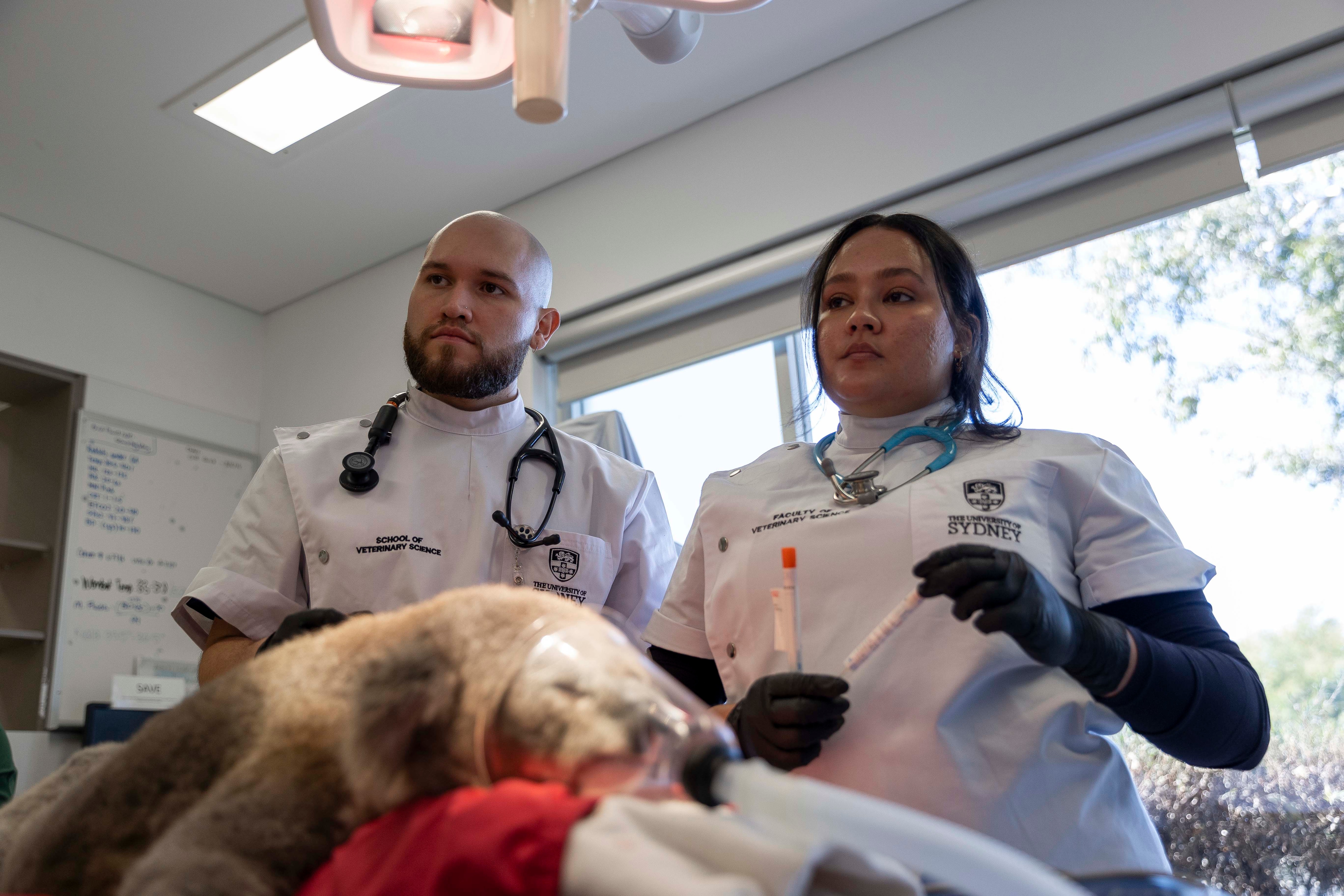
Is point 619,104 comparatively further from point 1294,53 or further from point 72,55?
point 1294,53

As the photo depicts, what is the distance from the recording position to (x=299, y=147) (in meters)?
3.10

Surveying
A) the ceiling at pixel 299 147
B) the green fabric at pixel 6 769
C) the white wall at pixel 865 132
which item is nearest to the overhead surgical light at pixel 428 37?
the green fabric at pixel 6 769

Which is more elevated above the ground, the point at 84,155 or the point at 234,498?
the point at 84,155

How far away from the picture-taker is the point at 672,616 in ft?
4.39

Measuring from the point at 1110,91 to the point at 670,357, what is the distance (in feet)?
4.58

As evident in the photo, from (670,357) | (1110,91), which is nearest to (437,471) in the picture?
(670,357)

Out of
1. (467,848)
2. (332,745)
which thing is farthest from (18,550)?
(467,848)

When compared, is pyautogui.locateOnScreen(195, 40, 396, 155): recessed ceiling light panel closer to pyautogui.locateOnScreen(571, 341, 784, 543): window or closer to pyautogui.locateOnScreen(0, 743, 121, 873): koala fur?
pyautogui.locateOnScreen(571, 341, 784, 543): window

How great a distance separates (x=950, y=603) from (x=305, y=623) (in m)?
0.65

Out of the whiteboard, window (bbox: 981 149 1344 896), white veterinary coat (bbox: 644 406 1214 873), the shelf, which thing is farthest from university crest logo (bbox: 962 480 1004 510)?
the shelf

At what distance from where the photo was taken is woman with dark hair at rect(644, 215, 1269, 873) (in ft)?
3.13

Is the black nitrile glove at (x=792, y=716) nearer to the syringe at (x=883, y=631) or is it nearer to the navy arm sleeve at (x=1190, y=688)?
the syringe at (x=883, y=631)

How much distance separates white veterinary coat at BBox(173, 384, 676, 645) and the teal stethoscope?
1.72 ft

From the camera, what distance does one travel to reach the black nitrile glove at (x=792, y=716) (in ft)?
3.08
